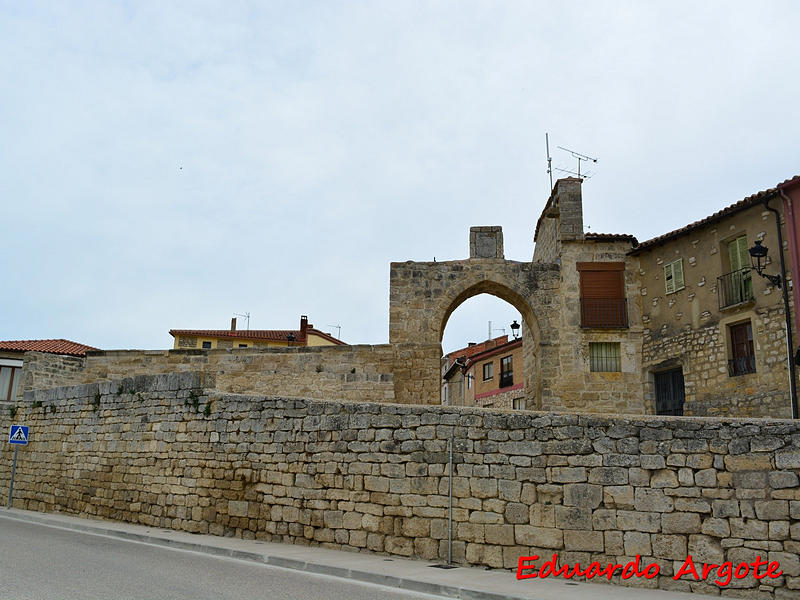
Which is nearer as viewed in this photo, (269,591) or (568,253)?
(269,591)

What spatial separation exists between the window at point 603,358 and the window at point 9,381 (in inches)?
895

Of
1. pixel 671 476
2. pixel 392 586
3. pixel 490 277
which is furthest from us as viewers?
pixel 490 277

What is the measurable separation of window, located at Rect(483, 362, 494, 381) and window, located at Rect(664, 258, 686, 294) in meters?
19.0

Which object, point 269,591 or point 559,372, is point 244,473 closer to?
point 269,591

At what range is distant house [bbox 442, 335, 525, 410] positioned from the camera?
36531mm

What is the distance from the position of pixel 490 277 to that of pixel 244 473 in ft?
38.6

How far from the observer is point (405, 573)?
8.44 m

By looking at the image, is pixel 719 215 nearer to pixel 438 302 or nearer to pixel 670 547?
pixel 438 302

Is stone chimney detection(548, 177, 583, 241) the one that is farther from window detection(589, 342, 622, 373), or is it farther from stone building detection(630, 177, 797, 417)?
window detection(589, 342, 622, 373)

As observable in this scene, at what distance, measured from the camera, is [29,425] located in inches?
674

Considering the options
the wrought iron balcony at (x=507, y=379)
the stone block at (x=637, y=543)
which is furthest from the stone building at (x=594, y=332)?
the wrought iron balcony at (x=507, y=379)

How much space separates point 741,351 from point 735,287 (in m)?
1.82

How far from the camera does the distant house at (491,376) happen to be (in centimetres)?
3653

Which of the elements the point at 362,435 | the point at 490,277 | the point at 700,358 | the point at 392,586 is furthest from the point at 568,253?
the point at 392,586
